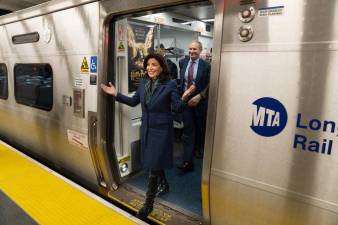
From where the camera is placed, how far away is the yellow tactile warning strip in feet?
7.39

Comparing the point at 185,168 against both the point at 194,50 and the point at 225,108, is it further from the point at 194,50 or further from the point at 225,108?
the point at 225,108

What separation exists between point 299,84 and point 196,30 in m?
3.94

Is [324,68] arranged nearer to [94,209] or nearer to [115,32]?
[115,32]

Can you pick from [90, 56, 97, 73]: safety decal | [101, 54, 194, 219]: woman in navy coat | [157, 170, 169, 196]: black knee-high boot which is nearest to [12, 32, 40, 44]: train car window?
[90, 56, 97, 73]: safety decal

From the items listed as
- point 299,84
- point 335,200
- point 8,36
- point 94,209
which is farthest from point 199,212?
point 8,36

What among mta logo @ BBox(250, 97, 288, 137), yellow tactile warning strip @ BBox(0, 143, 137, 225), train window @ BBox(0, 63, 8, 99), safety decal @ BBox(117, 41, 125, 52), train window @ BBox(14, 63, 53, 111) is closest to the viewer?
mta logo @ BBox(250, 97, 288, 137)

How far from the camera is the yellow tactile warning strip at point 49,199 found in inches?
88.7

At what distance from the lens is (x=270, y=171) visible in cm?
162

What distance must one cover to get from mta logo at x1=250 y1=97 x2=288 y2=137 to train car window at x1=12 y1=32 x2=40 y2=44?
296cm

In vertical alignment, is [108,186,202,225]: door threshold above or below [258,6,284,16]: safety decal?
below

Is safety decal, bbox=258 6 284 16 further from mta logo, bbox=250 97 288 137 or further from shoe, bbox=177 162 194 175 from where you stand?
shoe, bbox=177 162 194 175

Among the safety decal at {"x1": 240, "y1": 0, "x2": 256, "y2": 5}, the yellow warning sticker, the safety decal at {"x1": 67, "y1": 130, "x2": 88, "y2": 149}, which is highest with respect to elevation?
the safety decal at {"x1": 240, "y1": 0, "x2": 256, "y2": 5}

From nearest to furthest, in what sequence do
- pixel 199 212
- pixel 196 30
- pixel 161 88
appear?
pixel 161 88 < pixel 199 212 < pixel 196 30

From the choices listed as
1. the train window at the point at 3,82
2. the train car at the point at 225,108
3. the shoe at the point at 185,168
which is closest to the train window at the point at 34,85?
the train car at the point at 225,108
